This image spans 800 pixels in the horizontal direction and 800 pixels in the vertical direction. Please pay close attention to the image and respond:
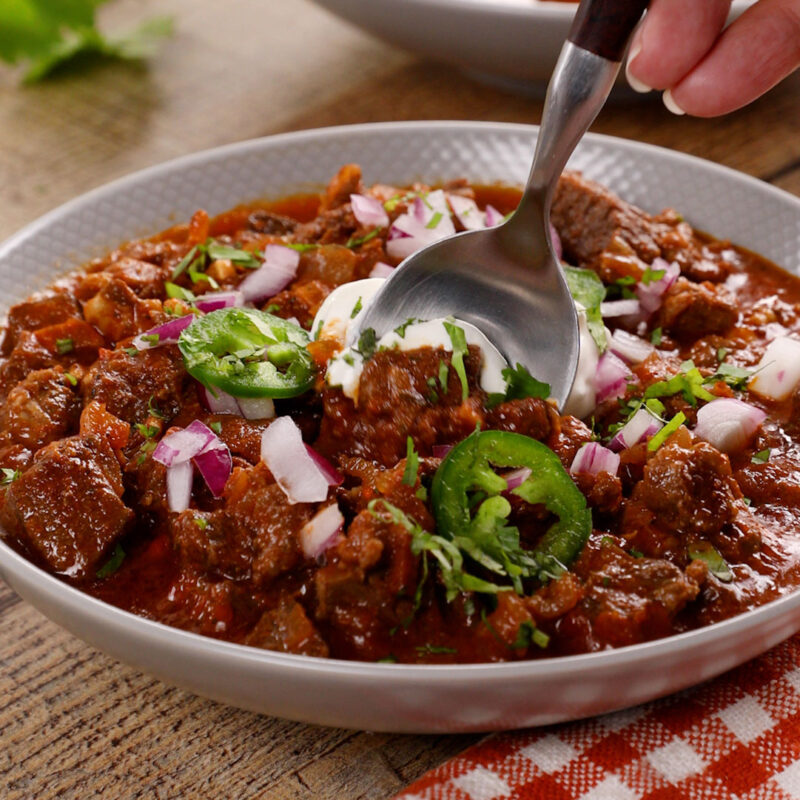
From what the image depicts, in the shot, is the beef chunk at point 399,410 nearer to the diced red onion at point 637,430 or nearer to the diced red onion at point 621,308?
the diced red onion at point 637,430

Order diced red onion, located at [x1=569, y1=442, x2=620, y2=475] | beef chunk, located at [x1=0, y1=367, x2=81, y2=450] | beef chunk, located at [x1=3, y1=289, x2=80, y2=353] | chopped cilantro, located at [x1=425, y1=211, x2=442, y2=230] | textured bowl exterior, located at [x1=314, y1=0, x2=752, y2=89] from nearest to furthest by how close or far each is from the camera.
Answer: diced red onion, located at [x1=569, y1=442, x2=620, y2=475], beef chunk, located at [x1=0, y1=367, x2=81, y2=450], beef chunk, located at [x1=3, y1=289, x2=80, y2=353], chopped cilantro, located at [x1=425, y1=211, x2=442, y2=230], textured bowl exterior, located at [x1=314, y1=0, x2=752, y2=89]

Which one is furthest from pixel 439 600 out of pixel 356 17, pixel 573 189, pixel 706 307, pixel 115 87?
pixel 115 87

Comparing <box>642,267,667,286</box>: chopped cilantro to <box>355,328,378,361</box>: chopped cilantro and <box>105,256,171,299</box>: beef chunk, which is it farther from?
<box>105,256,171,299</box>: beef chunk

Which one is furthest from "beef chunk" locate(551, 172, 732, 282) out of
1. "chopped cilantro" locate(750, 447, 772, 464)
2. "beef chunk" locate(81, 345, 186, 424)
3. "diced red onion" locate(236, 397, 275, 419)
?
"beef chunk" locate(81, 345, 186, 424)

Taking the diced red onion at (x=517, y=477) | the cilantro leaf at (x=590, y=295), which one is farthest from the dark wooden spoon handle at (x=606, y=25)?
the diced red onion at (x=517, y=477)

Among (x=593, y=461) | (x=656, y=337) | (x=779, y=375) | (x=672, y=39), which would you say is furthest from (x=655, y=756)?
(x=672, y=39)

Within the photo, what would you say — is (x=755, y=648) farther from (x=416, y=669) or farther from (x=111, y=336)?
(x=111, y=336)
